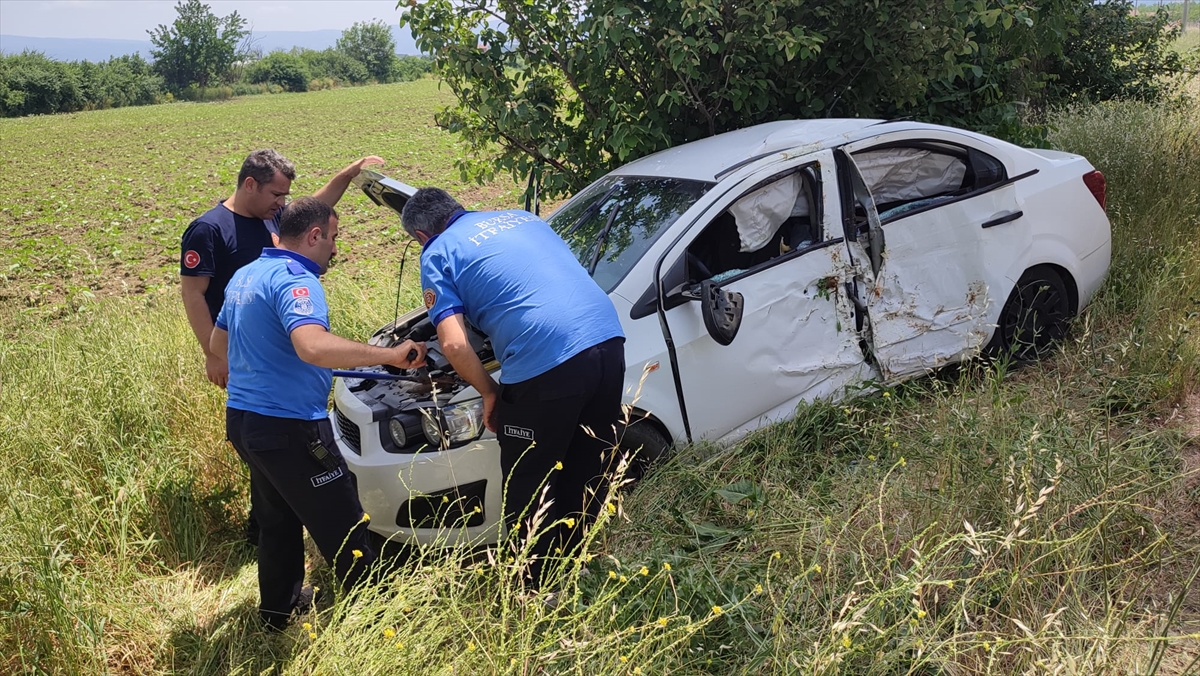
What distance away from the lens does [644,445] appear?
3781 mm

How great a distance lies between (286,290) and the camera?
3133 millimetres

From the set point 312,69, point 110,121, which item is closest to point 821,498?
point 110,121

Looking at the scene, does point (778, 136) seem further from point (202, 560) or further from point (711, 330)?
point (202, 560)

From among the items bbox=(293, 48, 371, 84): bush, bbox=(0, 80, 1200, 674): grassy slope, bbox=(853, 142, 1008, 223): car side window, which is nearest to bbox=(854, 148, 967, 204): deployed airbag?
bbox=(853, 142, 1008, 223): car side window

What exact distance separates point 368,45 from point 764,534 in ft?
356

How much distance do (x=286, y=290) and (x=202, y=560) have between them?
1.87m

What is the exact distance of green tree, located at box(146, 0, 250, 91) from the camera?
80.2 metres

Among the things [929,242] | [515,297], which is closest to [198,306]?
[515,297]

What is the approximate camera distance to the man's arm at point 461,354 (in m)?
3.16

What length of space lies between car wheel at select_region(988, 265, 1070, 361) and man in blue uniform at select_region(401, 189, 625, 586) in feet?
8.76

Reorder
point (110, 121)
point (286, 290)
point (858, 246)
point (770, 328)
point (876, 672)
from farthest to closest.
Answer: point (110, 121) → point (858, 246) → point (770, 328) → point (286, 290) → point (876, 672)

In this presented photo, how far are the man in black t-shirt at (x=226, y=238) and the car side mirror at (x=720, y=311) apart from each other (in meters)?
1.95

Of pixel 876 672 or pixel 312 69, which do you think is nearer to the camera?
pixel 876 672

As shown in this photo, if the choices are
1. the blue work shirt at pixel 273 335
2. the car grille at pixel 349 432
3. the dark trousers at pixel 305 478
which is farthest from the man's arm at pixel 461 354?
the car grille at pixel 349 432
